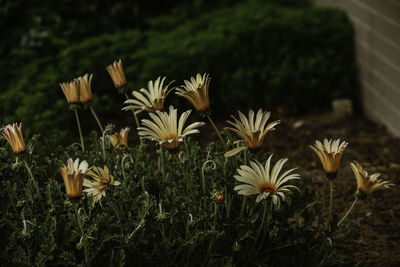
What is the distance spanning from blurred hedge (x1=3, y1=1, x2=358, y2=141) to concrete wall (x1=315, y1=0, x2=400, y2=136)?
16cm

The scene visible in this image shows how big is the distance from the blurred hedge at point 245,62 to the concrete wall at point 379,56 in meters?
0.16

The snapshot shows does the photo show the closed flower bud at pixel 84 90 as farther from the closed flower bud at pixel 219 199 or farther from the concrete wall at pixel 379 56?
the concrete wall at pixel 379 56

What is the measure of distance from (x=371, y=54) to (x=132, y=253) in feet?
12.0

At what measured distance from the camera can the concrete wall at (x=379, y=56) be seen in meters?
5.07

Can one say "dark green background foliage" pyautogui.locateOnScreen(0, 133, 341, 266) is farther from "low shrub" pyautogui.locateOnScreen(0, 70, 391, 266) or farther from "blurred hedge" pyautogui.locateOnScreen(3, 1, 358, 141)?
"blurred hedge" pyautogui.locateOnScreen(3, 1, 358, 141)

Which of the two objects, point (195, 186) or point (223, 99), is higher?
point (195, 186)

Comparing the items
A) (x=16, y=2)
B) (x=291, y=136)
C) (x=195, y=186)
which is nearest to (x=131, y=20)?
(x=16, y=2)

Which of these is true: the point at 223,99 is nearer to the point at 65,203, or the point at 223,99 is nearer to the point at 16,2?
the point at 16,2

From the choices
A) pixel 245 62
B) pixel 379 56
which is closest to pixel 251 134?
pixel 379 56

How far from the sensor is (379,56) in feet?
17.6

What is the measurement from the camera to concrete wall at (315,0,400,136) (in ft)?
16.6

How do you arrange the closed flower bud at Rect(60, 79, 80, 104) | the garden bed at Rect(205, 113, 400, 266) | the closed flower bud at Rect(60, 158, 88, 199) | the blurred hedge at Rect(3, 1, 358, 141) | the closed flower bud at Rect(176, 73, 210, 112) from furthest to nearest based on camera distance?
the blurred hedge at Rect(3, 1, 358, 141) → the garden bed at Rect(205, 113, 400, 266) → the closed flower bud at Rect(60, 79, 80, 104) → the closed flower bud at Rect(176, 73, 210, 112) → the closed flower bud at Rect(60, 158, 88, 199)

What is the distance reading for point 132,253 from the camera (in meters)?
2.55

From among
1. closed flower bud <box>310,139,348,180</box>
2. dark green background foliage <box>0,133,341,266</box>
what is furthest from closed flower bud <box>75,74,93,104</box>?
closed flower bud <box>310,139,348,180</box>
